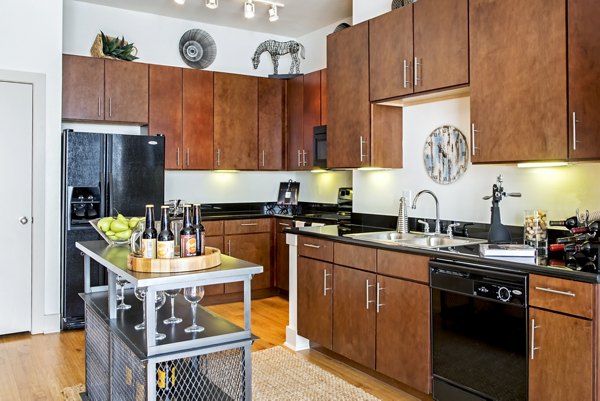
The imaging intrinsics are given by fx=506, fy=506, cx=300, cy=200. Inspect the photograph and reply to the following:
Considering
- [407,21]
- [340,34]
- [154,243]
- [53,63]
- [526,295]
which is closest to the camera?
[154,243]

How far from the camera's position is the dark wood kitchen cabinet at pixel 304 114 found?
5.14m

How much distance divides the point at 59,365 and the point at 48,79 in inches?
92.0

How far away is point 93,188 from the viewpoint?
4379 millimetres

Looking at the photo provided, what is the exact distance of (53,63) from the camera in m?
4.28

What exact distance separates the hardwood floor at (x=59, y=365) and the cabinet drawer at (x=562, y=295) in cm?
108

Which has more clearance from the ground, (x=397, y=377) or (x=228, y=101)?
(x=228, y=101)

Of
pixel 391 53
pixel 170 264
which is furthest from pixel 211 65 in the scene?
pixel 170 264

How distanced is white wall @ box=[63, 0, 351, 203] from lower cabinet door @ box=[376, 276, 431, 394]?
246cm

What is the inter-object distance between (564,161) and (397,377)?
151 centimetres

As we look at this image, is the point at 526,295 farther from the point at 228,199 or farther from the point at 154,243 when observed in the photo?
the point at 228,199

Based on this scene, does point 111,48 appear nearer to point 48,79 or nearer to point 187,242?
point 48,79

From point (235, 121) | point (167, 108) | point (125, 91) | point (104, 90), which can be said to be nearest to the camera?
point (104, 90)

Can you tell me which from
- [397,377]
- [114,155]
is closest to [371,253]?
[397,377]

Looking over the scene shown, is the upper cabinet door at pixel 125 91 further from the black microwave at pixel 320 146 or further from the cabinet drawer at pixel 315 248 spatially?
the cabinet drawer at pixel 315 248
